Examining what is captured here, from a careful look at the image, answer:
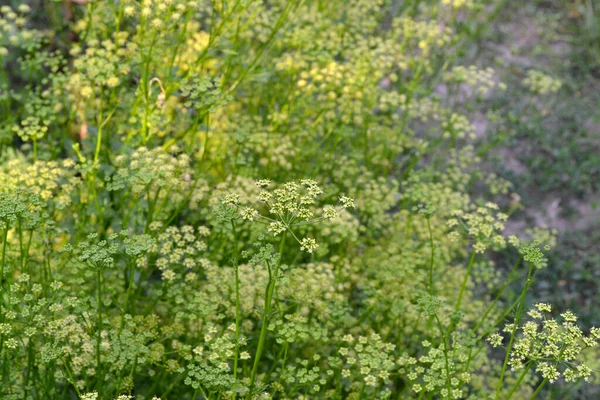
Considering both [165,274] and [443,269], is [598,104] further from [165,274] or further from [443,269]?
[165,274]

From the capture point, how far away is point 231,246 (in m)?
4.48

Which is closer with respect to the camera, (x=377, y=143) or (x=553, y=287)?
(x=377, y=143)

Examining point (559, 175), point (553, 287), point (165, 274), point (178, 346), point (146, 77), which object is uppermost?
point (146, 77)

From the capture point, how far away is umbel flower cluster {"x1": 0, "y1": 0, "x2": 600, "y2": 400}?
3.05m

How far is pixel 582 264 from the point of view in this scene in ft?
20.6

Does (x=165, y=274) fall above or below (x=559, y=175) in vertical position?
above

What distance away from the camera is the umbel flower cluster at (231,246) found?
3053mm

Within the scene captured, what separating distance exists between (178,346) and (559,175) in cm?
485

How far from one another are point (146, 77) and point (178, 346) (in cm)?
158

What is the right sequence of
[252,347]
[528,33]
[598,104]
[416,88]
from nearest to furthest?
[252,347] → [416,88] → [598,104] → [528,33]

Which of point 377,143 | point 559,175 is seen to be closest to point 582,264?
point 559,175

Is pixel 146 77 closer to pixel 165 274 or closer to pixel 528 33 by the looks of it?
pixel 165 274

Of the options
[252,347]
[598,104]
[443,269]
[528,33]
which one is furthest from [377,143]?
[528,33]

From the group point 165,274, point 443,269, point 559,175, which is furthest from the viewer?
point 559,175
